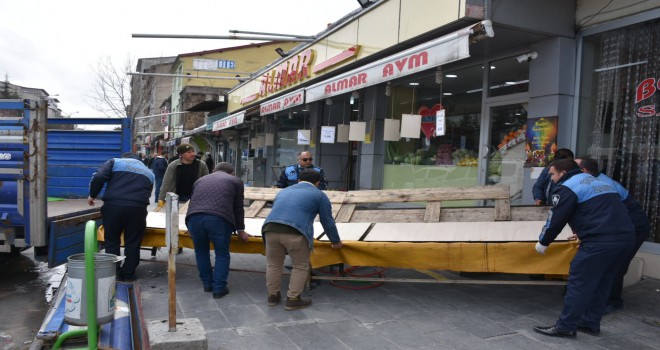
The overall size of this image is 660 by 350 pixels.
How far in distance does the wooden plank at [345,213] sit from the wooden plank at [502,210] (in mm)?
1677

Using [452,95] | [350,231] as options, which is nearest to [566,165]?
[350,231]

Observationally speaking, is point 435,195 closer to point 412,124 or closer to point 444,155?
point 412,124

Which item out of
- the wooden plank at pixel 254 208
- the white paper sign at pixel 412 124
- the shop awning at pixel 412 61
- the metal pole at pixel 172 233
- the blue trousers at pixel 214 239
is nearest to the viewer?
the metal pole at pixel 172 233

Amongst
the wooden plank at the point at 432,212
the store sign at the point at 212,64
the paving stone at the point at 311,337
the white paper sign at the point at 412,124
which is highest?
the store sign at the point at 212,64

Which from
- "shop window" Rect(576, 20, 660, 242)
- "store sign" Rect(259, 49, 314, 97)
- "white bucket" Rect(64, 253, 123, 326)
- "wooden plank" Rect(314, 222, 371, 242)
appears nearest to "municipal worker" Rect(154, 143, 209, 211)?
"wooden plank" Rect(314, 222, 371, 242)

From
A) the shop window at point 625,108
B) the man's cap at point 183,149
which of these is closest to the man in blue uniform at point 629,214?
the shop window at point 625,108

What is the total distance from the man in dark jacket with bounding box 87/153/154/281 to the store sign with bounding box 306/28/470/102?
349 cm

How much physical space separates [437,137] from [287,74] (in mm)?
5343

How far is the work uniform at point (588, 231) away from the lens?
370 centimetres

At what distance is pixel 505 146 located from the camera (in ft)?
Answer: 23.4

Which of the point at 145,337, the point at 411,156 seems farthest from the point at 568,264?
the point at 411,156

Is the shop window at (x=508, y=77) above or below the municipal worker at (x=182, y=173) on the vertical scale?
above

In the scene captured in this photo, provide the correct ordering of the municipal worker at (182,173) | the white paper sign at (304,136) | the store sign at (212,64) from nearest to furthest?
the municipal worker at (182,173) → the white paper sign at (304,136) → the store sign at (212,64)

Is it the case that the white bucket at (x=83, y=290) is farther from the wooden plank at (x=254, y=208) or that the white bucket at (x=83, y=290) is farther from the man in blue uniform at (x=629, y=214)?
the man in blue uniform at (x=629, y=214)
